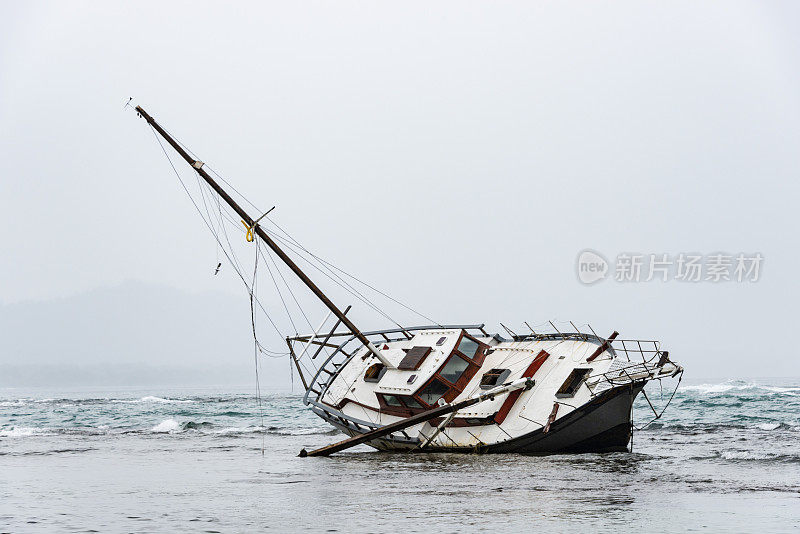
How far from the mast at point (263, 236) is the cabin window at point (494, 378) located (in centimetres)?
402

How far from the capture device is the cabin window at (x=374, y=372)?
3269 centimetres

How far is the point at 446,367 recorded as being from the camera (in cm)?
3088

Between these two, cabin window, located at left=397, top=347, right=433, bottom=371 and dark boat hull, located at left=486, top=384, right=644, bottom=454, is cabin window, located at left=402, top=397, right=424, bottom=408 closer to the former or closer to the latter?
cabin window, located at left=397, top=347, right=433, bottom=371

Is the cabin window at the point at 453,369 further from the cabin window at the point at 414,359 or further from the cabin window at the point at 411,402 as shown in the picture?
the cabin window at the point at 411,402

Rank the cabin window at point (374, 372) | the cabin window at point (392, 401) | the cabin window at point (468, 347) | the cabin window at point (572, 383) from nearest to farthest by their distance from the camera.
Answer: the cabin window at point (572, 383)
the cabin window at point (392, 401)
the cabin window at point (468, 347)
the cabin window at point (374, 372)

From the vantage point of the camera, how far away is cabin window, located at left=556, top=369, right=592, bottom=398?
27.8 meters

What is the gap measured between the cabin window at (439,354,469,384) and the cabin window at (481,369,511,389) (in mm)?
1017

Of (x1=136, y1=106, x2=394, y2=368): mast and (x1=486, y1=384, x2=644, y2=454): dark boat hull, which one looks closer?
(x1=486, y1=384, x2=644, y2=454): dark boat hull

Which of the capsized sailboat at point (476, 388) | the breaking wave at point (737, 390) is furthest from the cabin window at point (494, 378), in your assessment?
the breaking wave at point (737, 390)

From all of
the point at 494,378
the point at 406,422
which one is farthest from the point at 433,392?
the point at 494,378

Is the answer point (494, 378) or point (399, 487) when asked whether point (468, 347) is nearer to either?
point (494, 378)

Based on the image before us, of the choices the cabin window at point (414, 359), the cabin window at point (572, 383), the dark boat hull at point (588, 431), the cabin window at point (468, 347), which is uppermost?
the cabin window at point (468, 347)

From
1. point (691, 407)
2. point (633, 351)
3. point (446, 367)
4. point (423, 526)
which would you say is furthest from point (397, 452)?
point (691, 407)

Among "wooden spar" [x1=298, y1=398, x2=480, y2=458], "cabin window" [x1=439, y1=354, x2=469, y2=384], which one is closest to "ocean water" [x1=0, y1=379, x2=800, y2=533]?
"wooden spar" [x1=298, y1=398, x2=480, y2=458]
